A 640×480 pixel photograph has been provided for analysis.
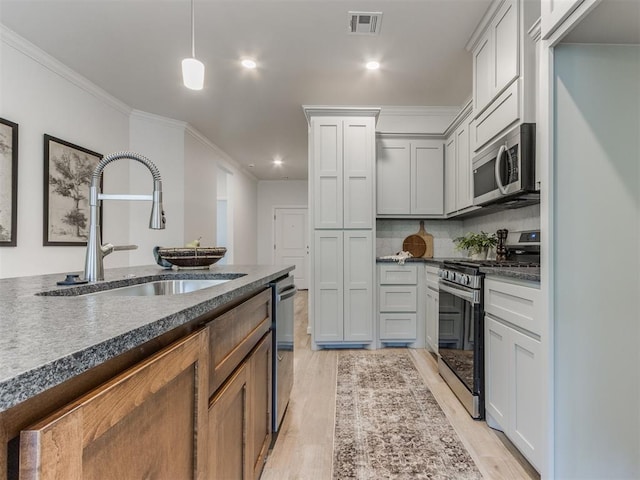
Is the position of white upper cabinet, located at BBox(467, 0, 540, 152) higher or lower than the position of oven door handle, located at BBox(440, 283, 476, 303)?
higher

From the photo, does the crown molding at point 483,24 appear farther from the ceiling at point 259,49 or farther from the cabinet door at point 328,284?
the cabinet door at point 328,284

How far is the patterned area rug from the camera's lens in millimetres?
1581

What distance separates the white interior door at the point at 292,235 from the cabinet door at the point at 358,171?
4812 mm

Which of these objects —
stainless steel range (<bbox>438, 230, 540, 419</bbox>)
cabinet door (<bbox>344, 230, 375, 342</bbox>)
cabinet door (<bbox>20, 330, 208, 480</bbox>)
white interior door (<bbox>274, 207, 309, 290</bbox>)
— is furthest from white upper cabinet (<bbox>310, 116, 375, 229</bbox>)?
white interior door (<bbox>274, 207, 309, 290</bbox>)

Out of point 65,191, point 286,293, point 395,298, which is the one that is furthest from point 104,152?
point 395,298

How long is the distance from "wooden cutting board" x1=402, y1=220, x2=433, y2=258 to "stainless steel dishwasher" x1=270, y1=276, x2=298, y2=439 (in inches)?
86.5

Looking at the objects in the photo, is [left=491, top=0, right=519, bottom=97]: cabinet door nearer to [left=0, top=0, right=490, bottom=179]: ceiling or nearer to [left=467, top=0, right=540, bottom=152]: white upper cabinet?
[left=467, top=0, right=540, bottom=152]: white upper cabinet

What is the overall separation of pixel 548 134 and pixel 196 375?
146 cm

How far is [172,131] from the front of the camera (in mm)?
4391

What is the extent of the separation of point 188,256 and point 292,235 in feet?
21.3

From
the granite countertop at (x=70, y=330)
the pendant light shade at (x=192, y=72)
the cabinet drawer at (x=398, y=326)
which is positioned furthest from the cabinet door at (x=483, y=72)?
the granite countertop at (x=70, y=330)

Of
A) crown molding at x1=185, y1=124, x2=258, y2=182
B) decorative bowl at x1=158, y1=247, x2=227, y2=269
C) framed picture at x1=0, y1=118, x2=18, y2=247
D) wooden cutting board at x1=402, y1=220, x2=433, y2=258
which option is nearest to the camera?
decorative bowl at x1=158, y1=247, x2=227, y2=269

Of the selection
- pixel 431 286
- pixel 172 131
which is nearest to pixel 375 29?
pixel 431 286

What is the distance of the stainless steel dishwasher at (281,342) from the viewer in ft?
5.55
